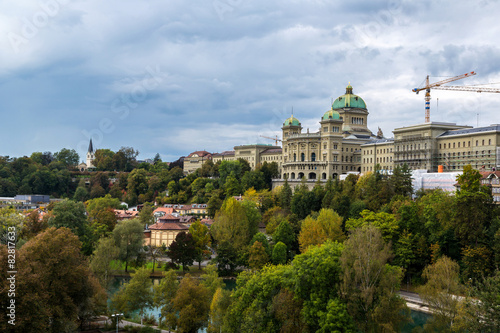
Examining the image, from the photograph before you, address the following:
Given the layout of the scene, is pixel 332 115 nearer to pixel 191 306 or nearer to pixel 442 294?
pixel 442 294

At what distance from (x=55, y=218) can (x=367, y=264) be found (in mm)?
38634

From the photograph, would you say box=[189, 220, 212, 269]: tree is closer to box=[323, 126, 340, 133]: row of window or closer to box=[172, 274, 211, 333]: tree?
box=[172, 274, 211, 333]: tree

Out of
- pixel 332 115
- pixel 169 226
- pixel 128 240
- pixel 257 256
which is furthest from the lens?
pixel 332 115

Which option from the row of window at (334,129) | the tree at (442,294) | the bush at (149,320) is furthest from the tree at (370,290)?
the row of window at (334,129)

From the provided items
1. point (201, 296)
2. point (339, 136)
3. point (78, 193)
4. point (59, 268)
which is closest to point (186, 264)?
point (201, 296)

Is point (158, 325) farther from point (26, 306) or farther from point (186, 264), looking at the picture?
point (186, 264)

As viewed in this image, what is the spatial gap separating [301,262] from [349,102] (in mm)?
82381

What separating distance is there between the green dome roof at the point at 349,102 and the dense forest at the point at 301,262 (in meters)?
31.8

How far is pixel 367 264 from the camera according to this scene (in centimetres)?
3005

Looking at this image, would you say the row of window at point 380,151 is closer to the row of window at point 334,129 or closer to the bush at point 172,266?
the row of window at point 334,129

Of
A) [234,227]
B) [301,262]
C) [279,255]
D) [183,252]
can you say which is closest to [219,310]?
[301,262]

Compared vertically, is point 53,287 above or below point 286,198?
below

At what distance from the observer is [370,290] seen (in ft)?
96.2

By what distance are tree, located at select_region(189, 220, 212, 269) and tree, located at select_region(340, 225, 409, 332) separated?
32208mm
